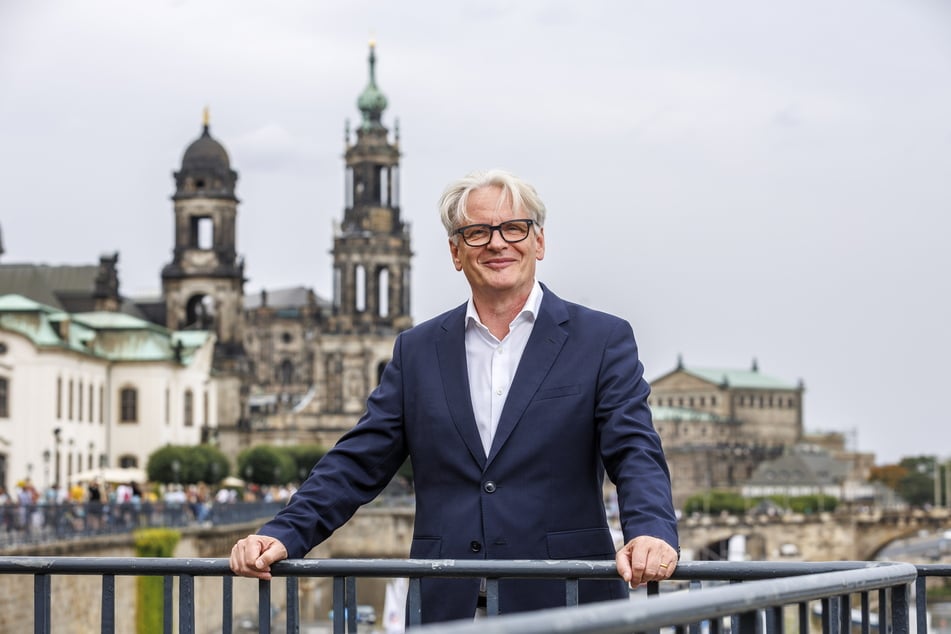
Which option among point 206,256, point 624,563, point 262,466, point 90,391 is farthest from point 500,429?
point 206,256

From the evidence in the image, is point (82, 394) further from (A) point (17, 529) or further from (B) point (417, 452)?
(B) point (417, 452)

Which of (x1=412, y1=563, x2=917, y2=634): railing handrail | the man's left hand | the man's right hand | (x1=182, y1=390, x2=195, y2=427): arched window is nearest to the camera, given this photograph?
(x1=412, y1=563, x2=917, y2=634): railing handrail

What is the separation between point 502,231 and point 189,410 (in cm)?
7267

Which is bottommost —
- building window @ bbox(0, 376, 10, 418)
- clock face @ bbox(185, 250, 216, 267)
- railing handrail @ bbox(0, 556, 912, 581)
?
railing handrail @ bbox(0, 556, 912, 581)

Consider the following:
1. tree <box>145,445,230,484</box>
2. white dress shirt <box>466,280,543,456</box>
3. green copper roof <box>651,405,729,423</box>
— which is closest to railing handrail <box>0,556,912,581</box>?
white dress shirt <box>466,280,543,456</box>

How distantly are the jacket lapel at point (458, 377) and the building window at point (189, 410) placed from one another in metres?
71.5

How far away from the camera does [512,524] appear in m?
5.32

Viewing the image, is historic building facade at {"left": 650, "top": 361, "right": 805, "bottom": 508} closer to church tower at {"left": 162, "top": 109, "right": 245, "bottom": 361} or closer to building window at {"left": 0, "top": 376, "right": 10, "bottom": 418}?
church tower at {"left": 162, "top": 109, "right": 245, "bottom": 361}

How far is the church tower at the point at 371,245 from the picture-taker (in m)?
120

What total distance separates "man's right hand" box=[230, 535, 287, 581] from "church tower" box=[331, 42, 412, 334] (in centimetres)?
11364

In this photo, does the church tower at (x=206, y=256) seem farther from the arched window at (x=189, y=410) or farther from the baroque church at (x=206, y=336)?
the arched window at (x=189, y=410)

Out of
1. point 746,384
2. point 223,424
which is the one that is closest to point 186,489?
point 223,424

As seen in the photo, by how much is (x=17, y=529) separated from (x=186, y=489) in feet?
112

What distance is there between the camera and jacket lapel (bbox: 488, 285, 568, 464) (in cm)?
537
